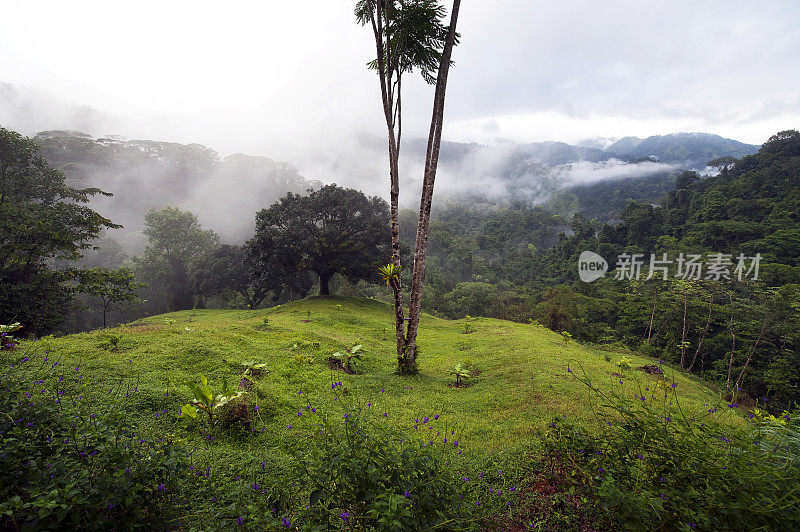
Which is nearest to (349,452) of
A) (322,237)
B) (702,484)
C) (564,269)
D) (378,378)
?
(702,484)

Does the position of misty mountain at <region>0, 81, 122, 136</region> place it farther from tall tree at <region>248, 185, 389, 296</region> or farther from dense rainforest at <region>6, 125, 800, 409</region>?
tall tree at <region>248, 185, 389, 296</region>

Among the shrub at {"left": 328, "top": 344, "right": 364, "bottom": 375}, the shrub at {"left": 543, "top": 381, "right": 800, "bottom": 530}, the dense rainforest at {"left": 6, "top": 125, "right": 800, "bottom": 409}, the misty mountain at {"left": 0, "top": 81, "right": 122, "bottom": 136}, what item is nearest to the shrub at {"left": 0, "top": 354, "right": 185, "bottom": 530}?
the shrub at {"left": 543, "top": 381, "right": 800, "bottom": 530}

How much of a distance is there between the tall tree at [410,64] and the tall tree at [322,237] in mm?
14612

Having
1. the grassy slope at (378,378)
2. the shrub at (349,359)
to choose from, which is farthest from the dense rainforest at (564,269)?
the shrub at (349,359)

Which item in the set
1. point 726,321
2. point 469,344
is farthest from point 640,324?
point 469,344

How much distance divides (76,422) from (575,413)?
6.71 metres

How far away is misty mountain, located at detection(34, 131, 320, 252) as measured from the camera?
7425 cm

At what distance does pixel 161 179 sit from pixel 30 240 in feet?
312

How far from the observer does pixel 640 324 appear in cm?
2914

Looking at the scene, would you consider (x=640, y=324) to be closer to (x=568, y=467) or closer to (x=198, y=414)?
(x=568, y=467)

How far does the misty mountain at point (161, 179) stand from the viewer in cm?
7425

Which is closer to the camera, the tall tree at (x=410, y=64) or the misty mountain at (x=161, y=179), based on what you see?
the tall tree at (x=410, y=64)

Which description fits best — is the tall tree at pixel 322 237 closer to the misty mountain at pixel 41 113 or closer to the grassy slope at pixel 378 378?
the grassy slope at pixel 378 378

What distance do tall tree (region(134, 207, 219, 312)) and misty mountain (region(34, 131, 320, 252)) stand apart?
37.8 meters
